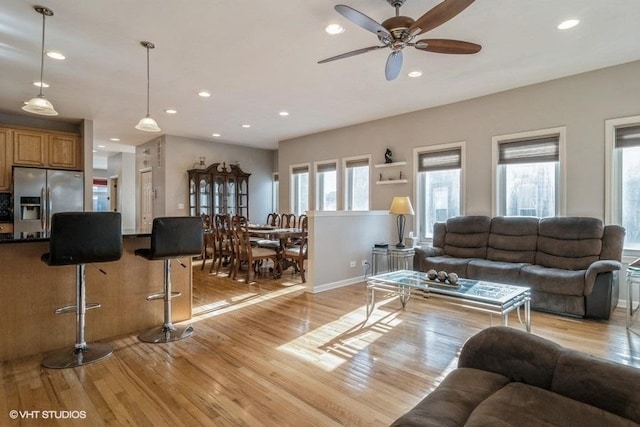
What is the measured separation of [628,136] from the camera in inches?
154

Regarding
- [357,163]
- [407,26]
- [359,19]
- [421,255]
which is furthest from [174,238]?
[357,163]

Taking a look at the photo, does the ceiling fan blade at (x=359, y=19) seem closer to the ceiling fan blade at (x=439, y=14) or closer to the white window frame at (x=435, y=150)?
the ceiling fan blade at (x=439, y=14)

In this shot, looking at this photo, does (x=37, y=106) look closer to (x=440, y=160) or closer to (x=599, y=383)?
(x=599, y=383)

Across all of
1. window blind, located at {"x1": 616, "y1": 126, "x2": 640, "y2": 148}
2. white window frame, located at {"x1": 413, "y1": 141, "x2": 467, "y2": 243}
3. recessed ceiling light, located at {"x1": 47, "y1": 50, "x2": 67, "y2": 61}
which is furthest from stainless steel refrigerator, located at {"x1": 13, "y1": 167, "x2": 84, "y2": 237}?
window blind, located at {"x1": 616, "y1": 126, "x2": 640, "y2": 148}

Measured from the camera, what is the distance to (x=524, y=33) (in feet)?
10.4

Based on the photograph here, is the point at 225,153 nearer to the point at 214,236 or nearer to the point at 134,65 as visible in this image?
the point at 214,236

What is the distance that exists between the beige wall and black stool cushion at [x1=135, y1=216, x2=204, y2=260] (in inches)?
151

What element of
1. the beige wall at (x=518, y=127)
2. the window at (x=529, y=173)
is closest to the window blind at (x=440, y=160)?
the beige wall at (x=518, y=127)

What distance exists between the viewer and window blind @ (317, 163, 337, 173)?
23.5 ft

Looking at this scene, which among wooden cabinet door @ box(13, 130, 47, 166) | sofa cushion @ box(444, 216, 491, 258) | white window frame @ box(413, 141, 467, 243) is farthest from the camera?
wooden cabinet door @ box(13, 130, 47, 166)

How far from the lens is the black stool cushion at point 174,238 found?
2.94 metres

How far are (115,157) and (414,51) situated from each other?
9.72 meters

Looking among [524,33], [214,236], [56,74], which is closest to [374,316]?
[524,33]

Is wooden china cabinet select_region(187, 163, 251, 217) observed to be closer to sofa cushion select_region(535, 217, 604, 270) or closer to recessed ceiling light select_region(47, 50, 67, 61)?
recessed ceiling light select_region(47, 50, 67, 61)
